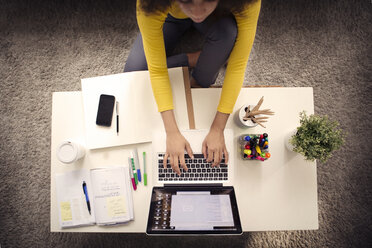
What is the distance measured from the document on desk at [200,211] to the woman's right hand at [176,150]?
0.11 meters

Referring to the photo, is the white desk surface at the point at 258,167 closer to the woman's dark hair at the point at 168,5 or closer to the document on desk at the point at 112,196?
the document on desk at the point at 112,196

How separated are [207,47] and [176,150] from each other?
44 centimetres

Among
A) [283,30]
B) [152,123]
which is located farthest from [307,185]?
[283,30]

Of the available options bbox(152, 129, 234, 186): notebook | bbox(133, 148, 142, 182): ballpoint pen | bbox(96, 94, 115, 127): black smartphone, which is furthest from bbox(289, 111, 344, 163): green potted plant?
bbox(96, 94, 115, 127): black smartphone

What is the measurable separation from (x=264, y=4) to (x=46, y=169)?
6.12ft

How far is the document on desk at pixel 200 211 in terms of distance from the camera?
2.05 feet

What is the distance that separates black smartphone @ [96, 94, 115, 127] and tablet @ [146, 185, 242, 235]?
0.33 metres

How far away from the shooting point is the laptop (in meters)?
0.62

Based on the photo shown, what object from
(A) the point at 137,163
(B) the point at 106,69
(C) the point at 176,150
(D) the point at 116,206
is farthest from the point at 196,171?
(B) the point at 106,69

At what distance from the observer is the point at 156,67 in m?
0.76

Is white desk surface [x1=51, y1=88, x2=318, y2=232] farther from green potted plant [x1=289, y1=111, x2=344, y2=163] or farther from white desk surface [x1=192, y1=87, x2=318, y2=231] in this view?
green potted plant [x1=289, y1=111, x2=344, y2=163]

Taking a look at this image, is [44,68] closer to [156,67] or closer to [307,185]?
[156,67]

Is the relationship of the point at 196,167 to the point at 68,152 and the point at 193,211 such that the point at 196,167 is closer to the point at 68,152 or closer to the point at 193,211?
the point at 193,211

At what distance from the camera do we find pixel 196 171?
75 centimetres
